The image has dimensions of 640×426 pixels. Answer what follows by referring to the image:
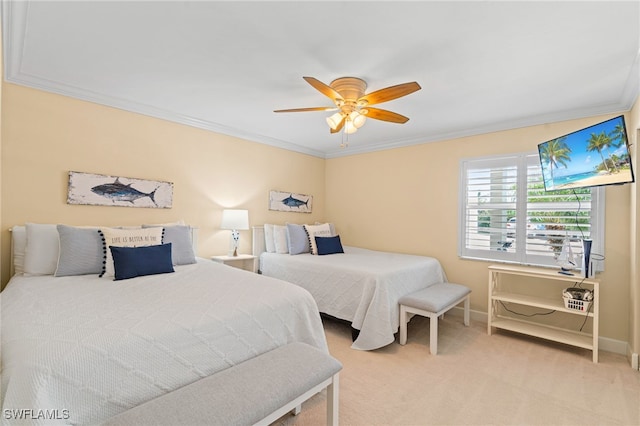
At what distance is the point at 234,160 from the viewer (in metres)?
4.16

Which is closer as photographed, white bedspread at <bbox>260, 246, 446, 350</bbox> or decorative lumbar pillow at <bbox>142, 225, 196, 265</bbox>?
white bedspread at <bbox>260, 246, 446, 350</bbox>

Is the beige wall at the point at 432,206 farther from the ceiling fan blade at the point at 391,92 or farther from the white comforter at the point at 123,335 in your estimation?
the white comforter at the point at 123,335

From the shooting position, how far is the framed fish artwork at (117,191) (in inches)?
114

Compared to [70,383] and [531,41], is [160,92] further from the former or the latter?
[531,41]

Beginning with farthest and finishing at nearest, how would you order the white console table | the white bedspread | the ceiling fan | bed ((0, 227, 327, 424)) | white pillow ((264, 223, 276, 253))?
white pillow ((264, 223, 276, 253)) < the white bedspread < the white console table < the ceiling fan < bed ((0, 227, 327, 424))

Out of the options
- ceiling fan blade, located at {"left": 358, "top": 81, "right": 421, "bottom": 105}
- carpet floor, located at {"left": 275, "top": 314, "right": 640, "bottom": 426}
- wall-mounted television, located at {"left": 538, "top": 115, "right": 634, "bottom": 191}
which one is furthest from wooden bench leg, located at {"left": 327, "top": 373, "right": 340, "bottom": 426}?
wall-mounted television, located at {"left": 538, "top": 115, "right": 634, "bottom": 191}

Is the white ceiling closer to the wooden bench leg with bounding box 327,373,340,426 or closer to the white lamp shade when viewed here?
the white lamp shade

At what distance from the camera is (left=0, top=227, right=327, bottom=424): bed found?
1118 mm

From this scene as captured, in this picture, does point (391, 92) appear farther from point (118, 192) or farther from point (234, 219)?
point (118, 192)

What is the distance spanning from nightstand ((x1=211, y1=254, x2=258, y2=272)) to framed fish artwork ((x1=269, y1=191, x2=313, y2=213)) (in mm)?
913

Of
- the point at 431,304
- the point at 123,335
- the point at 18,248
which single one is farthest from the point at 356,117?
the point at 18,248

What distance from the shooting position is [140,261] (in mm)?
2438

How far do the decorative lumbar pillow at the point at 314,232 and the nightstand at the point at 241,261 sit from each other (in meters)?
0.78

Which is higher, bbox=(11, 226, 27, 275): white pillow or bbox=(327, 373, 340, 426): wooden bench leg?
bbox=(11, 226, 27, 275): white pillow
